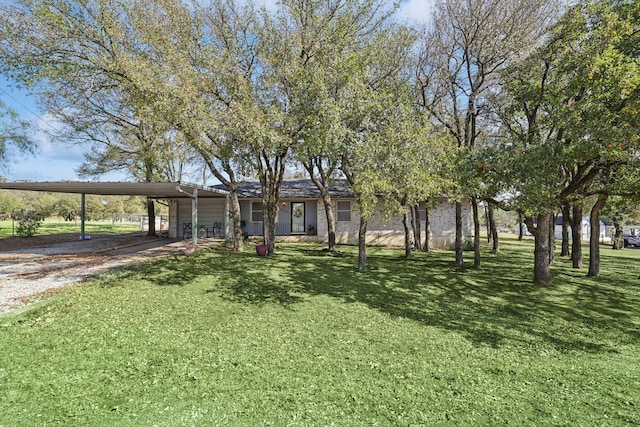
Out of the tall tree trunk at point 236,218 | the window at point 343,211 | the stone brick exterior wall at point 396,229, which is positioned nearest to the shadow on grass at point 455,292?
the tall tree trunk at point 236,218

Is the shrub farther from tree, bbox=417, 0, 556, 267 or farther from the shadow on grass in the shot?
tree, bbox=417, 0, 556, 267

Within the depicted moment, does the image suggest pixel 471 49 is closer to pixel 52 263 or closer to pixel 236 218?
pixel 236 218

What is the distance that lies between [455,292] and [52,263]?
39.7 feet

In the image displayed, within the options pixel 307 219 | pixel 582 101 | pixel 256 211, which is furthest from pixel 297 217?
pixel 582 101

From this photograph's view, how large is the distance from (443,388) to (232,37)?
1195cm

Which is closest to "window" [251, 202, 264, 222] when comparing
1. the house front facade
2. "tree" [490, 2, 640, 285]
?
the house front facade

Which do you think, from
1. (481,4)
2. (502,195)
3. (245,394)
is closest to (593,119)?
(502,195)

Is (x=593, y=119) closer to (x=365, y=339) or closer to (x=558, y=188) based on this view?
(x=558, y=188)

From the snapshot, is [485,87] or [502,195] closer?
[502,195]

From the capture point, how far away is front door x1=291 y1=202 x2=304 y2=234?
66.0 feet

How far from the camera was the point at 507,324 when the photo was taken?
254 inches

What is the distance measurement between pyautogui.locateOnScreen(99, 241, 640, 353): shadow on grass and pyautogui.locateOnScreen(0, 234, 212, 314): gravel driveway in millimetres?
1490

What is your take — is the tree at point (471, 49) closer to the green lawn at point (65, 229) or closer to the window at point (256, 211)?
the window at point (256, 211)

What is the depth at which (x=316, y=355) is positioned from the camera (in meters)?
4.77
